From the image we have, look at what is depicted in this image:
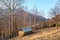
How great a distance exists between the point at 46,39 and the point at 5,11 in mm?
18227

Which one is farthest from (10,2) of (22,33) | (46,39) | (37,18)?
(37,18)

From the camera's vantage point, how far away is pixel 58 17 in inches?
1080

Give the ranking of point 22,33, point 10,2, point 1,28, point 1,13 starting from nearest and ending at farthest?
point 22,33 → point 10,2 → point 1,13 → point 1,28

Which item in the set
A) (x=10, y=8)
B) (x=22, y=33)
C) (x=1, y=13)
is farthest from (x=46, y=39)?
(x=1, y=13)

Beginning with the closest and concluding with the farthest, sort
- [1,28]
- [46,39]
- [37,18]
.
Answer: [46,39], [1,28], [37,18]

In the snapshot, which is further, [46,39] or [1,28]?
[1,28]

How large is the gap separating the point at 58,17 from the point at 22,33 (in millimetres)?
9582

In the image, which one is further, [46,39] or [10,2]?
[10,2]

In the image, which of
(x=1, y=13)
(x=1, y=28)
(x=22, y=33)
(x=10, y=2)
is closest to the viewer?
(x=22, y=33)

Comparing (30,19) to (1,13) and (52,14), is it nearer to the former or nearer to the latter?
(1,13)

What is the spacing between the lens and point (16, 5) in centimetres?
2962

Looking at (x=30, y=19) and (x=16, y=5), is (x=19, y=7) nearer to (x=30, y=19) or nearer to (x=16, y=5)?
(x=16, y=5)

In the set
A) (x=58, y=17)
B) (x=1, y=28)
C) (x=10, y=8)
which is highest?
(x=10, y=8)

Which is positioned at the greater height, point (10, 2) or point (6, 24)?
point (10, 2)
